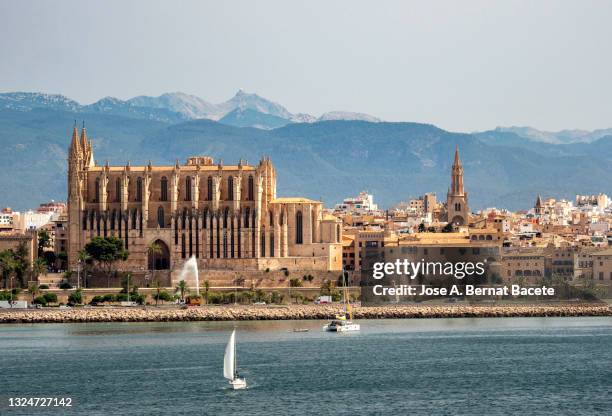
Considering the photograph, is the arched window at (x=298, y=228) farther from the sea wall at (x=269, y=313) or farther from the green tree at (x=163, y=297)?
the sea wall at (x=269, y=313)

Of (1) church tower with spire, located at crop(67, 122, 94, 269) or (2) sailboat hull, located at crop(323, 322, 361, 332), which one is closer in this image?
(2) sailboat hull, located at crop(323, 322, 361, 332)

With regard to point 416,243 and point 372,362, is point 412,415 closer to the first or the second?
point 372,362

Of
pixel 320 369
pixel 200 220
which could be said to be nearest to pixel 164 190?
pixel 200 220

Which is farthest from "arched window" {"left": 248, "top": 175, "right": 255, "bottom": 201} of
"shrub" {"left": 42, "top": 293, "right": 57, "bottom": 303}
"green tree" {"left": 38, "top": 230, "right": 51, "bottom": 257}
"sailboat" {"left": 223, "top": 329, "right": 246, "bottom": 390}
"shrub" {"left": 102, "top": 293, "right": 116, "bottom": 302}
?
"sailboat" {"left": 223, "top": 329, "right": 246, "bottom": 390}

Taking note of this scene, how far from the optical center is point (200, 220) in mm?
132625

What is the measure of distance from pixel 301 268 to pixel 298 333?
33.4 meters

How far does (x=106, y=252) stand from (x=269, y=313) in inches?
909

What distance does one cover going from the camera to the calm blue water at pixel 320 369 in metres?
61.2

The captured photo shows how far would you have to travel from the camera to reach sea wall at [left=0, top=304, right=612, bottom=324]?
358 ft

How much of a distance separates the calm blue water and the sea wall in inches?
199

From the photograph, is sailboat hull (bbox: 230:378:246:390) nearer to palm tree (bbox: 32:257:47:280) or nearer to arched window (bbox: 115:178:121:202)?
palm tree (bbox: 32:257:47:280)

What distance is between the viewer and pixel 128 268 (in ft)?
429

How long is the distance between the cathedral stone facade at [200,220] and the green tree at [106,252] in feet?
4.05

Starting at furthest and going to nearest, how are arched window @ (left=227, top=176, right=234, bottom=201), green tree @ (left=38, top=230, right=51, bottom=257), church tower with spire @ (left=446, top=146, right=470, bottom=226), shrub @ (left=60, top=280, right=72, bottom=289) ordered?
church tower with spire @ (left=446, top=146, right=470, bottom=226), green tree @ (left=38, top=230, right=51, bottom=257), arched window @ (left=227, top=176, right=234, bottom=201), shrub @ (left=60, top=280, right=72, bottom=289)
